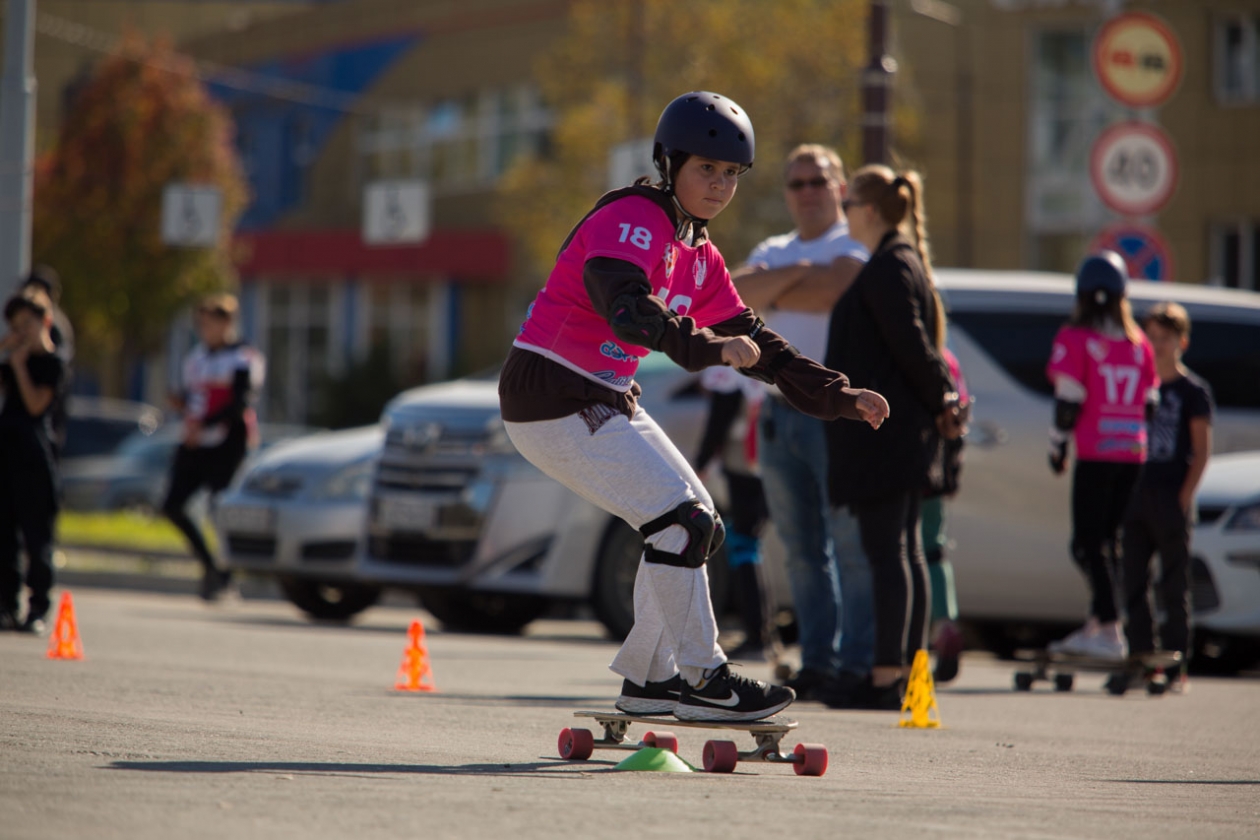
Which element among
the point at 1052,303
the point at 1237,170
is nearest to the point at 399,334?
the point at 1237,170

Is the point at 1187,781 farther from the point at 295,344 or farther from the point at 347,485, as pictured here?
the point at 295,344

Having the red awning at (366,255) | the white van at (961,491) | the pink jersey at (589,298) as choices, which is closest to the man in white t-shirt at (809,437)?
the pink jersey at (589,298)

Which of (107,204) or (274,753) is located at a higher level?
(107,204)

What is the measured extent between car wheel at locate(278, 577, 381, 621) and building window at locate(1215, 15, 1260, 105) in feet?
69.1

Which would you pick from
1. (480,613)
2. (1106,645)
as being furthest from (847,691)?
(480,613)

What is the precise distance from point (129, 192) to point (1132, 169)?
1007 inches

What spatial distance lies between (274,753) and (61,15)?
2169 inches

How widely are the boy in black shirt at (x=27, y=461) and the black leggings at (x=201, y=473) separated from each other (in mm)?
3673

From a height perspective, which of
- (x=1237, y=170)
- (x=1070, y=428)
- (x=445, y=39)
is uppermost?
(x=445, y=39)

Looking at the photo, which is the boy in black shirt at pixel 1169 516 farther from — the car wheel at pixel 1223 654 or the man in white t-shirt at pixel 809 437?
the man in white t-shirt at pixel 809 437

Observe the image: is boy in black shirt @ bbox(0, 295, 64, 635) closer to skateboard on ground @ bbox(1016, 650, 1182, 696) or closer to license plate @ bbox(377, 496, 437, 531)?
license plate @ bbox(377, 496, 437, 531)

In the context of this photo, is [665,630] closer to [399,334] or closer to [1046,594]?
[1046,594]

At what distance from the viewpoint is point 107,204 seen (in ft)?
122

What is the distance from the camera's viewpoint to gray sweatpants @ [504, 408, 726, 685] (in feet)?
19.0
